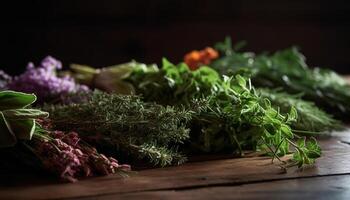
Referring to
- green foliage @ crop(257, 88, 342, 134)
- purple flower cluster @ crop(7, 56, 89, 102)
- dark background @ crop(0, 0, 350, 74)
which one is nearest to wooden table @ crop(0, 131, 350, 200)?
green foliage @ crop(257, 88, 342, 134)

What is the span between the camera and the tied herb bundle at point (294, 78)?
1.62 metres

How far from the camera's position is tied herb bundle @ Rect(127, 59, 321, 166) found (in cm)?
96

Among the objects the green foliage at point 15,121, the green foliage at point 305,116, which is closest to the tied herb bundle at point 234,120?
the green foliage at point 305,116

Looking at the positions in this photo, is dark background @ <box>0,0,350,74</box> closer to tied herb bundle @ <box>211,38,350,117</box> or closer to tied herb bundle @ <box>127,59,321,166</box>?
tied herb bundle @ <box>211,38,350,117</box>

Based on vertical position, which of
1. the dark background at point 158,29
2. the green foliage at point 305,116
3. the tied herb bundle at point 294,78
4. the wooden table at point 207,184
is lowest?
the wooden table at point 207,184

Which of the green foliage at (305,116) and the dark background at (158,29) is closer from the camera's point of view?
the green foliage at (305,116)

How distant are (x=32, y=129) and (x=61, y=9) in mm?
1879

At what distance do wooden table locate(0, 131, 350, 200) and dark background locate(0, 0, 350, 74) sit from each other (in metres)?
1.83

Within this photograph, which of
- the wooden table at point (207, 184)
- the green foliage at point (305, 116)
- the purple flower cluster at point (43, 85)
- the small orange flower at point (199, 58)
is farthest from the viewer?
the small orange flower at point (199, 58)

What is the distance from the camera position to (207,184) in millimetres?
849

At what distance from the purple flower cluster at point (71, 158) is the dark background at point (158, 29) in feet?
5.99

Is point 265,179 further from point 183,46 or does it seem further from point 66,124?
point 183,46

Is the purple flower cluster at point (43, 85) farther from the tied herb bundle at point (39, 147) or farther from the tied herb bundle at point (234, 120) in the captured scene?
the tied herb bundle at point (39, 147)

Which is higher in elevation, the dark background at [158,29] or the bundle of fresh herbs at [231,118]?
the dark background at [158,29]
